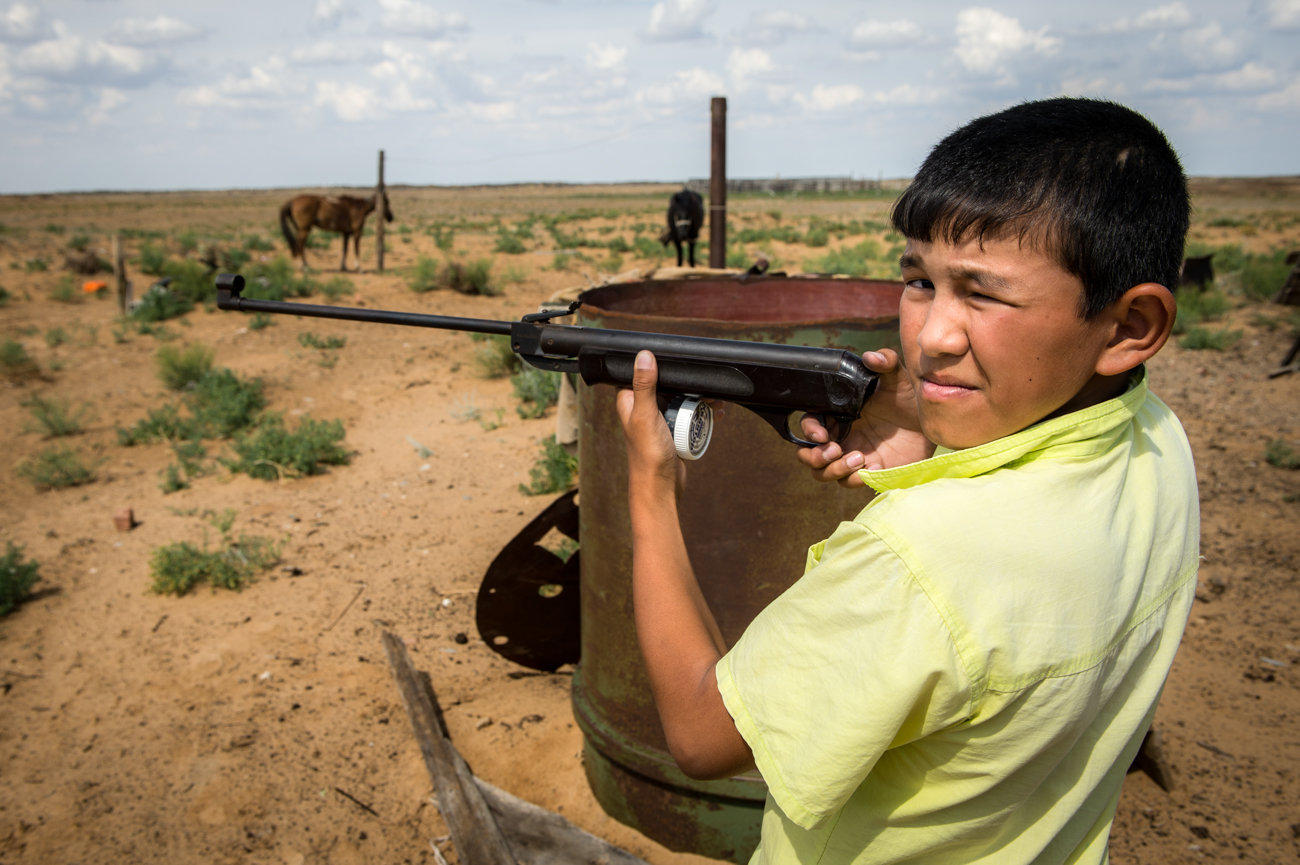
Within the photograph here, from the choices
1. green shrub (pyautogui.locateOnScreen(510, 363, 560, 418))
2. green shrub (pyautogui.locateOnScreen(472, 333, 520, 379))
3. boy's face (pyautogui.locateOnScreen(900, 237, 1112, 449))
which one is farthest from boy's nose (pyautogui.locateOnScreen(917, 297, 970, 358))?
green shrub (pyautogui.locateOnScreen(472, 333, 520, 379))

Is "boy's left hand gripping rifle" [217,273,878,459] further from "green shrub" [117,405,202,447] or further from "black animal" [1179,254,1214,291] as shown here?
"black animal" [1179,254,1214,291]

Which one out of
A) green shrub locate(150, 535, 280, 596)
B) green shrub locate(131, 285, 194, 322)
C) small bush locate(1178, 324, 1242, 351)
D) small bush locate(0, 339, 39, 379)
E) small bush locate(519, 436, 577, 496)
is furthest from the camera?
green shrub locate(131, 285, 194, 322)

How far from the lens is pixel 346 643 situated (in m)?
4.02

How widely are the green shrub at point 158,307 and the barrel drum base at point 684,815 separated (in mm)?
10725

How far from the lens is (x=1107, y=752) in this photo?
99cm

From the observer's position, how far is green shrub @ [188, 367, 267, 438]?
702cm

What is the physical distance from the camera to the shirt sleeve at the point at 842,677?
0.79 meters

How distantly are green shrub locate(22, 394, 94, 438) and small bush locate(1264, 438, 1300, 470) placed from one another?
937 centimetres

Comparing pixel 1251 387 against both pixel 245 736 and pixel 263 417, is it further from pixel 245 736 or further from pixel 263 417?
pixel 263 417

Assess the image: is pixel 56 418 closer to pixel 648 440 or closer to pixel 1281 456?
pixel 648 440

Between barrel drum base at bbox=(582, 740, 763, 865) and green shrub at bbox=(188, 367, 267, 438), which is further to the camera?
green shrub at bbox=(188, 367, 267, 438)

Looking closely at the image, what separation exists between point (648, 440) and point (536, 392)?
Answer: 19.5 feet

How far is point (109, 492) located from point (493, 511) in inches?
117

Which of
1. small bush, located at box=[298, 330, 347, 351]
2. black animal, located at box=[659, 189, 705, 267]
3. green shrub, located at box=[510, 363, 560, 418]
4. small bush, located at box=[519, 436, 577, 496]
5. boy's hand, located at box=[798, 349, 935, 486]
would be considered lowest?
small bush, located at box=[519, 436, 577, 496]
